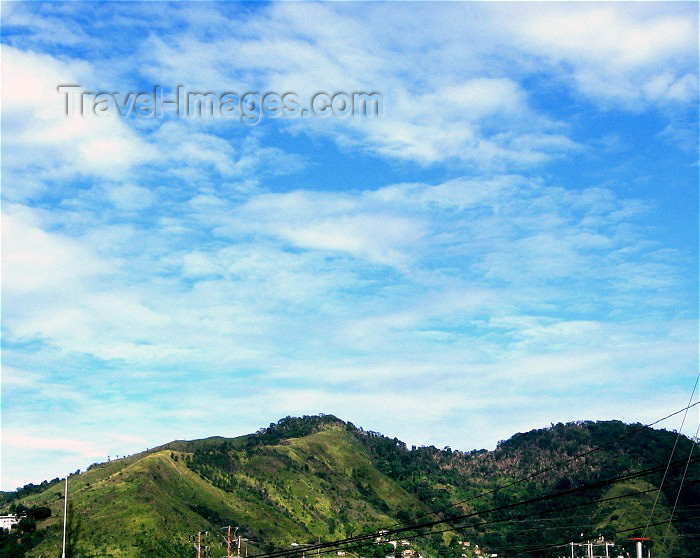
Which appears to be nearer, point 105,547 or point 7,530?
point 105,547

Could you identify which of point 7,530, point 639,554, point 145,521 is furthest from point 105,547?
point 639,554

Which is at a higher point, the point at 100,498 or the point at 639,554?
the point at 100,498

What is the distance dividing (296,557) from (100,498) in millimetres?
52980

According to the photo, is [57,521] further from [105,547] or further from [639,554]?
[639,554]

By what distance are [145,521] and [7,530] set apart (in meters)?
31.4

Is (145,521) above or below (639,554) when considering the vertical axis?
above

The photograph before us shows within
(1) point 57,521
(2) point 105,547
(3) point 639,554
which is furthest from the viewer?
(1) point 57,521

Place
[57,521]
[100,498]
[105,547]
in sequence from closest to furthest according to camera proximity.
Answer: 1. [105,547]
2. [57,521]
3. [100,498]

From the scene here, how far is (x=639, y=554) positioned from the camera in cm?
6900

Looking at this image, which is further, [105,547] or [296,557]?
[296,557]

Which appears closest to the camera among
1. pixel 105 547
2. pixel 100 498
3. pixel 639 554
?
pixel 639 554

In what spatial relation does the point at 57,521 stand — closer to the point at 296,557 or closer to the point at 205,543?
the point at 205,543

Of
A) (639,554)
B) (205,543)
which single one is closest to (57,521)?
(205,543)

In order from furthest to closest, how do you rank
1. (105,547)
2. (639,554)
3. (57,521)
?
(57,521), (105,547), (639,554)
